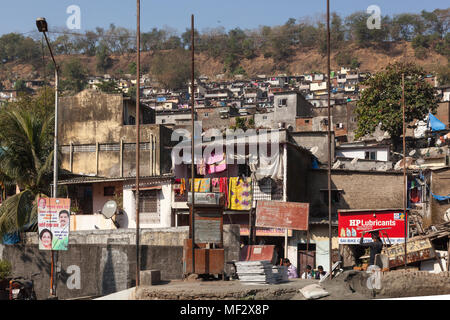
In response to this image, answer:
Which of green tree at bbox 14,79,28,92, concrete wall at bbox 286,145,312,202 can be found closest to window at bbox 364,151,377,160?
concrete wall at bbox 286,145,312,202

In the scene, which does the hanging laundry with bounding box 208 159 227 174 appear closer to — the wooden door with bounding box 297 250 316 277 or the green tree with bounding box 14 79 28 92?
the wooden door with bounding box 297 250 316 277

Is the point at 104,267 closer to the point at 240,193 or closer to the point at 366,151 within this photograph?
the point at 240,193

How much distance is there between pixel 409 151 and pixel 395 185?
1481cm

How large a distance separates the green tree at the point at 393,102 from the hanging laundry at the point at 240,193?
756 inches

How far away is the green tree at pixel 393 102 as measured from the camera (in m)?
40.8

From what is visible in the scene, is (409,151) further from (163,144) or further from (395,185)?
(163,144)

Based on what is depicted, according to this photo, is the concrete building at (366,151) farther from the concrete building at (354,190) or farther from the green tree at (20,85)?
the green tree at (20,85)

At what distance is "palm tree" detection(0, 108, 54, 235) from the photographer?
23938 millimetres

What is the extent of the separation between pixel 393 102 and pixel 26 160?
26647 mm

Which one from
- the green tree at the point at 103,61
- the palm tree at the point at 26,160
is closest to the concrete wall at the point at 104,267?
the palm tree at the point at 26,160

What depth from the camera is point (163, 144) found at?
3397cm

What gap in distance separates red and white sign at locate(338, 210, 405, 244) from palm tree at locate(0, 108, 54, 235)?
41.3ft

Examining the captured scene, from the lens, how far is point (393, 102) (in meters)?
41.1
